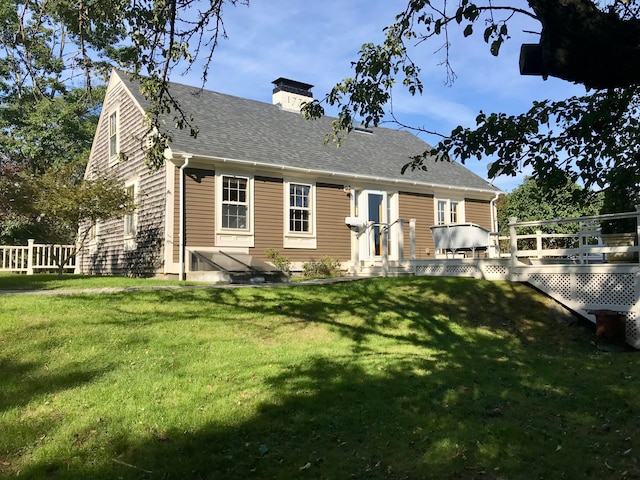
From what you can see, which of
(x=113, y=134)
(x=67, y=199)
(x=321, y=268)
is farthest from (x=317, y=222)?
(x=113, y=134)

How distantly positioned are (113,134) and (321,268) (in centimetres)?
913

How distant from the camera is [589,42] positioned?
251 centimetres

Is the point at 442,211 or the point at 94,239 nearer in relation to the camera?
the point at 94,239

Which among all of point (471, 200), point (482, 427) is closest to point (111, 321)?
point (482, 427)

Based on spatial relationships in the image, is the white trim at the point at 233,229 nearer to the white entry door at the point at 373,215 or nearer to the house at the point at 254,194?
the house at the point at 254,194

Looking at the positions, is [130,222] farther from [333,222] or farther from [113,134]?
[333,222]

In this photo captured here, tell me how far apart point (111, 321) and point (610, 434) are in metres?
6.03

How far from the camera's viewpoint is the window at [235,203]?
584 inches

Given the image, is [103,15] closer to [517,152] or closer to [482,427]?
[517,152]

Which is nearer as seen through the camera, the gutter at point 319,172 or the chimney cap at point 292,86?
the gutter at point 319,172

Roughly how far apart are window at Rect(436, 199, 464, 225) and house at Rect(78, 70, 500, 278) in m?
0.04

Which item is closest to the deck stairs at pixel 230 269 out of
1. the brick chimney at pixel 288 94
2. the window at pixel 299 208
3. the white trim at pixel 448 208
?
the window at pixel 299 208

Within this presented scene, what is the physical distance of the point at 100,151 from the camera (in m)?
19.5

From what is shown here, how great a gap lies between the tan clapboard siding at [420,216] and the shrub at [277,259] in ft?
17.6
